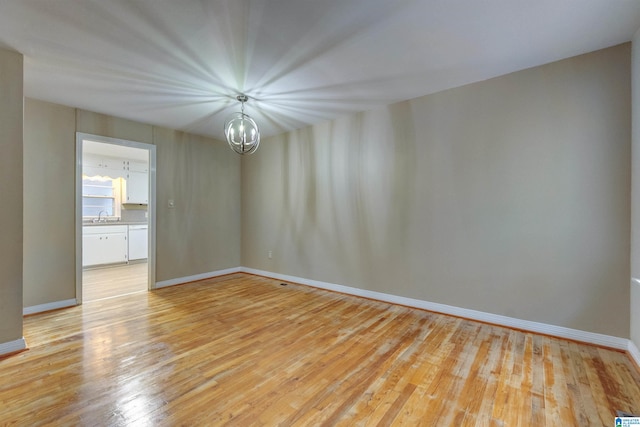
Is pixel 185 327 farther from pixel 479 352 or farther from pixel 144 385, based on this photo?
pixel 479 352

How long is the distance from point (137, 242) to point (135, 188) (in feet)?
4.51

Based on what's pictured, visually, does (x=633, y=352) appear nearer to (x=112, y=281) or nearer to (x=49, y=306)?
(x=49, y=306)

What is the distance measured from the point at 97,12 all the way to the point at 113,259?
553cm

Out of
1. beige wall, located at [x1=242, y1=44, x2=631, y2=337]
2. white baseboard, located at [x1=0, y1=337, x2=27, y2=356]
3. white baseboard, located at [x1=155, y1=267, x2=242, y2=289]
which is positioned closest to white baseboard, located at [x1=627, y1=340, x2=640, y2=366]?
beige wall, located at [x1=242, y1=44, x2=631, y2=337]

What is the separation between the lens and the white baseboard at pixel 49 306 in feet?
10.7

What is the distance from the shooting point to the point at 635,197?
2260 millimetres

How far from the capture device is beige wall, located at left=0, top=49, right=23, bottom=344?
2.37 m

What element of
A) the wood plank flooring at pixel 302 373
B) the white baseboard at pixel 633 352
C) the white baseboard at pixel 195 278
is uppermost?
the white baseboard at pixel 195 278

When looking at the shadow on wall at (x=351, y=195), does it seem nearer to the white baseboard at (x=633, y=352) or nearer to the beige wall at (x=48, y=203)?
the white baseboard at (x=633, y=352)

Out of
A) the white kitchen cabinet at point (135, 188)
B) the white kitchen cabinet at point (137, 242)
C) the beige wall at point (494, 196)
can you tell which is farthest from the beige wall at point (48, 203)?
the beige wall at point (494, 196)

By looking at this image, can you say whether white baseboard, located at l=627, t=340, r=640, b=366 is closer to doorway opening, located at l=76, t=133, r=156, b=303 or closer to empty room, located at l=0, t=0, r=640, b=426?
empty room, located at l=0, t=0, r=640, b=426

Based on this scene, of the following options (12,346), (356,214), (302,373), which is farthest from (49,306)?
(356,214)

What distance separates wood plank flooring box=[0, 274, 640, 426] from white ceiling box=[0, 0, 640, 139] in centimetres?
261

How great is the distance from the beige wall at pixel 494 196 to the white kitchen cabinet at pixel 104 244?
4.49m
